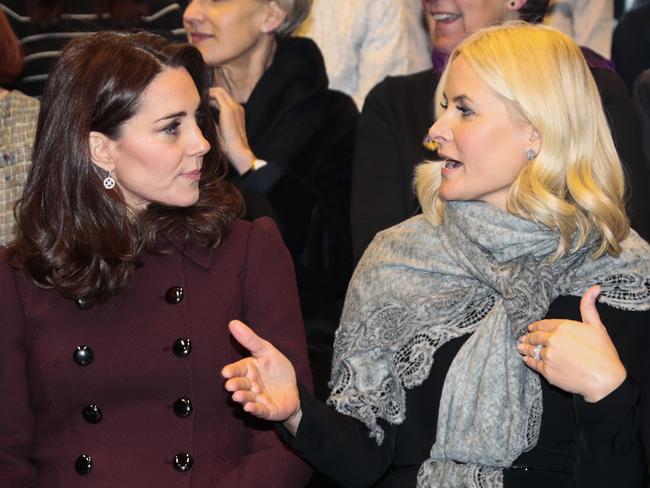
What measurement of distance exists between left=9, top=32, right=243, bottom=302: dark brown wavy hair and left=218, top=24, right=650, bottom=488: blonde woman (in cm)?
55

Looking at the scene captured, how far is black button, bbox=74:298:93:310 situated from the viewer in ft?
10.3

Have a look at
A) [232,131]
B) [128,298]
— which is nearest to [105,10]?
[232,131]

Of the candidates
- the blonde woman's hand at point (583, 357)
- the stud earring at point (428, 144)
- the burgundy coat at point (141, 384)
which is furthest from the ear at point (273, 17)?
the blonde woman's hand at point (583, 357)

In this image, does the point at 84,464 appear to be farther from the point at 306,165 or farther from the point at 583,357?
the point at 306,165

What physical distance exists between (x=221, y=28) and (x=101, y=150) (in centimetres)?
124

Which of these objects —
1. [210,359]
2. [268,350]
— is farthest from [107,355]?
[268,350]

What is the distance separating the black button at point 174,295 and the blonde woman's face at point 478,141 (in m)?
0.71

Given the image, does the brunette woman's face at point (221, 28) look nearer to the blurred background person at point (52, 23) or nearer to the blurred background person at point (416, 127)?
the blurred background person at point (52, 23)

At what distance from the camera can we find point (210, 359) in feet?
10.4

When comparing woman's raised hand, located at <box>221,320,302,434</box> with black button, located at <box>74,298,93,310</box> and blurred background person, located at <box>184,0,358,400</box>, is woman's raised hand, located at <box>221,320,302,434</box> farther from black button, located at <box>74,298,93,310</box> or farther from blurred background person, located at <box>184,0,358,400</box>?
blurred background person, located at <box>184,0,358,400</box>

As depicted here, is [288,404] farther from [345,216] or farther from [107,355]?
[345,216]

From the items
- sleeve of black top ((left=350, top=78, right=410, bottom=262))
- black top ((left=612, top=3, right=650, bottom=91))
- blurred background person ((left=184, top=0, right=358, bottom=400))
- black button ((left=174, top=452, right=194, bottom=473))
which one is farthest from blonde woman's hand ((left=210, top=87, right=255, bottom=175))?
black top ((left=612, top=3, right=650, bottom=91))

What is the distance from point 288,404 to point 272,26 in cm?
199

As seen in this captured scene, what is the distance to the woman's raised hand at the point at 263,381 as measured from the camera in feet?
8.61
